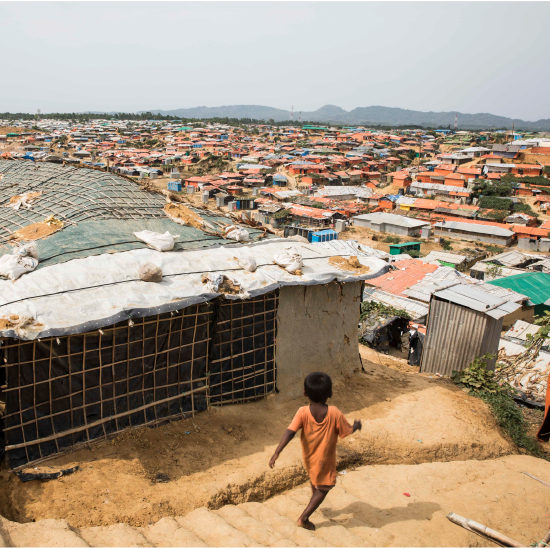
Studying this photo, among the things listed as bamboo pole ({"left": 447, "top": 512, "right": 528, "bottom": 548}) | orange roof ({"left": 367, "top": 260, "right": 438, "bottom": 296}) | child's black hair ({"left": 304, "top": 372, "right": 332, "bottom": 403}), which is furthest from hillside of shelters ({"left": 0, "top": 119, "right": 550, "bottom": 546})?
orange roof ({"left": 367, "top": 260, "right": 438, "bottom": 296})

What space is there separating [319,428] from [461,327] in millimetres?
4945

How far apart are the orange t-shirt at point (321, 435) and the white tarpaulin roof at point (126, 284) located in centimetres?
193

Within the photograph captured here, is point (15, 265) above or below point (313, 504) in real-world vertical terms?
above

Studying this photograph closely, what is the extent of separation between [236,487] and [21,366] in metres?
2.28

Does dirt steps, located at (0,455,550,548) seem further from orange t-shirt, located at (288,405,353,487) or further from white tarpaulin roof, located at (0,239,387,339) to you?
white tarpaulin roof, located at (0,239,387,339)

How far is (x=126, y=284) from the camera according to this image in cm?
469

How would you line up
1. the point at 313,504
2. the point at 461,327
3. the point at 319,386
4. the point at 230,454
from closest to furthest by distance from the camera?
1. the point at 319,386
2. the point at 313,504
3. the point at 230,454
4. the point at 461,327

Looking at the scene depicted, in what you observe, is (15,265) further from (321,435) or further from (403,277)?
(403,277)

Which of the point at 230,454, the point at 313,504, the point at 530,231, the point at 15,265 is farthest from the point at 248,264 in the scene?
the point at 530,231

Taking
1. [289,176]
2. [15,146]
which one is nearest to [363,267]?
[289,176]

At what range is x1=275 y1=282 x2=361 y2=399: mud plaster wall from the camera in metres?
6.04

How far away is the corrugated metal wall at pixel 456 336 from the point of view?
7.21 metres

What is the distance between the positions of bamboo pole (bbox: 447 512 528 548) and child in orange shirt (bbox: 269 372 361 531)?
1329 mm

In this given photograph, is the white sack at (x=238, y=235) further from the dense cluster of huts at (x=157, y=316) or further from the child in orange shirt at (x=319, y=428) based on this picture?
the child in orange shirt at (x=319, y=428)
